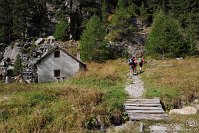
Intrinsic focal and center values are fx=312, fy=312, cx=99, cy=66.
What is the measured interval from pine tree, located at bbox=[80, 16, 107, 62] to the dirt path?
2133cm

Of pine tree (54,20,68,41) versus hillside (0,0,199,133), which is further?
pine tree (54,20,68,41)

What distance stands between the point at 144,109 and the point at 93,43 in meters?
31.6

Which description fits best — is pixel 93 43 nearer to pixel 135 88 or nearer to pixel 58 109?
pixel 135 88

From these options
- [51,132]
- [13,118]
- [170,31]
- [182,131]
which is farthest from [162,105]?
[170,31]

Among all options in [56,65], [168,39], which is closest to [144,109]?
[56,65]

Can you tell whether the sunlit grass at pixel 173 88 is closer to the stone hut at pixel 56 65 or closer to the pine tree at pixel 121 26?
the stone hut at pixel 56 65

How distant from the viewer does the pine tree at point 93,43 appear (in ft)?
168

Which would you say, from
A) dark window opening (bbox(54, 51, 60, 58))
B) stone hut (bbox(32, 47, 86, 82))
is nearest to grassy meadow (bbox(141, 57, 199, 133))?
stone hut (bbox(32, 47, 86, 82))

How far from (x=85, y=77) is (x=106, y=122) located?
1382 cm

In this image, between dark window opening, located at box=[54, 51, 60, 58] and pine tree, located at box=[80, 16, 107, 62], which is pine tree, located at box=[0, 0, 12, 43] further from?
dark window opening, located at box=[54, 51, 60, 58]

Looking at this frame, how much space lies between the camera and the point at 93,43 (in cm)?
5084

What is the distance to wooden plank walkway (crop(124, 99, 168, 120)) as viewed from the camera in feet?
62.3

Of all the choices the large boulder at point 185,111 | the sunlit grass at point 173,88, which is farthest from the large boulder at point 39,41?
the large boulder at point 185,111

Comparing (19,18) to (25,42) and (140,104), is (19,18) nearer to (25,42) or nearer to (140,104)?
(25,42)
